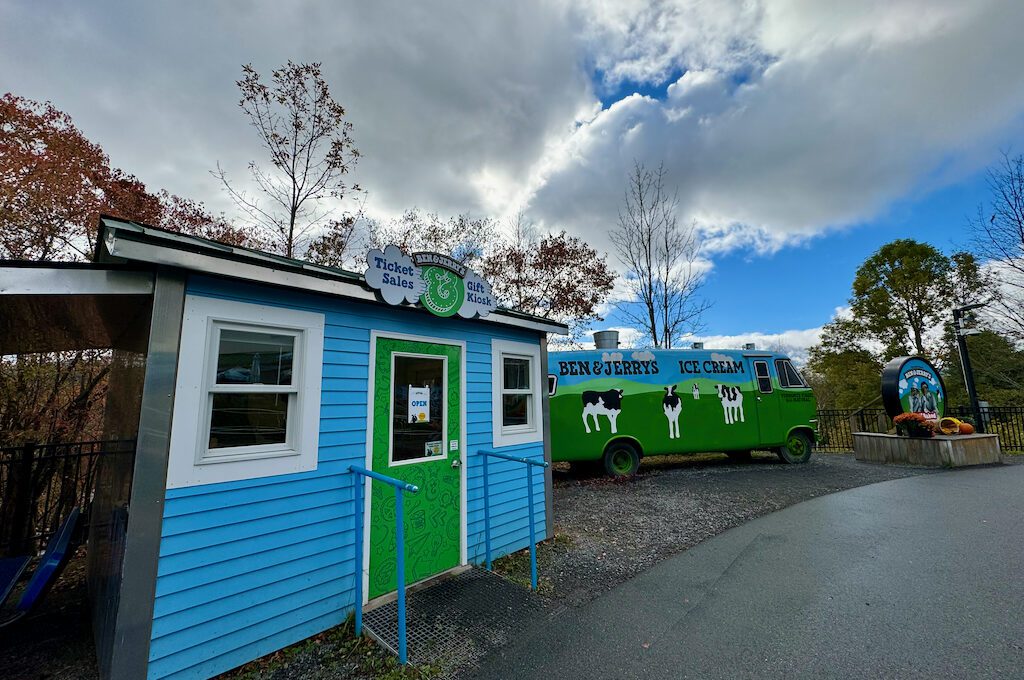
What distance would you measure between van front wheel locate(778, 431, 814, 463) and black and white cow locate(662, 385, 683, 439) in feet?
10.5

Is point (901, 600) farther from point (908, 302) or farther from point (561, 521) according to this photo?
point (908, 302)

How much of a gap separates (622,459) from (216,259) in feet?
27.5

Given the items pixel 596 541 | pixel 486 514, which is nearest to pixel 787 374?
pixel 596 541

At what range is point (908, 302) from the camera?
1745cm

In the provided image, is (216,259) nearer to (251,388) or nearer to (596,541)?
(251,388)

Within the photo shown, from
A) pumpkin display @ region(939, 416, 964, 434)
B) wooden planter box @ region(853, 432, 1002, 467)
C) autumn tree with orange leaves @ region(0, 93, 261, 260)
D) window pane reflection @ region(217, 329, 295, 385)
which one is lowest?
wooden planter box @ region(853, 432, 1002, 467)

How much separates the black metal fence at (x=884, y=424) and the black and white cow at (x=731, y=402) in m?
5.50

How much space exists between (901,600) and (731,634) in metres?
1.70

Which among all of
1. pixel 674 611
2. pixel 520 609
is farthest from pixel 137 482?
pixel 674 611

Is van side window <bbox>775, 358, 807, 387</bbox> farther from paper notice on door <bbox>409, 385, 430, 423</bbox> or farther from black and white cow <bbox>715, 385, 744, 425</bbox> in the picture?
paper notice on door <bbox>409, 385, 430, 423</bbox>

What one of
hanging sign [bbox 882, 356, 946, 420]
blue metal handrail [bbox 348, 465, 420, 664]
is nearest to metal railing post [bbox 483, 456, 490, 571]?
blue metal handrail [bbox 348, 465, 420, 664]

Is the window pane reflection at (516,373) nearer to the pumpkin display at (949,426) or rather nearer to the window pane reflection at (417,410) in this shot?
the window pane reflection at (417,410)

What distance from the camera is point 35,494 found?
5680 millimetres

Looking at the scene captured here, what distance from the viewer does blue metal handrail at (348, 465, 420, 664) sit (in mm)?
2735
